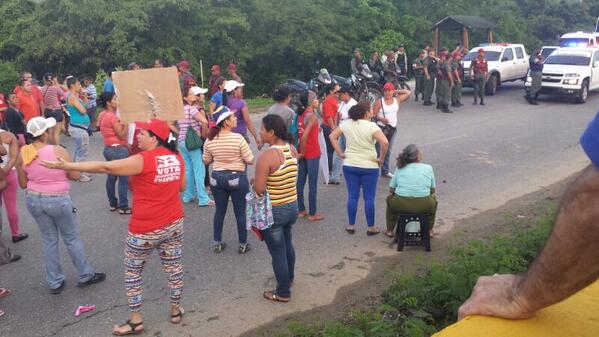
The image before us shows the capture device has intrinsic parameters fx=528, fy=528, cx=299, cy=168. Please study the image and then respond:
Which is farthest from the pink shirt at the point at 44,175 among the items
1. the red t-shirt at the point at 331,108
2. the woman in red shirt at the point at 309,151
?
the red t-shirt at the point at 331,108

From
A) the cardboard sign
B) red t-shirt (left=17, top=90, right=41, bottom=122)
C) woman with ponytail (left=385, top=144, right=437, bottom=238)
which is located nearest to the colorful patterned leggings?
the cardboard sign

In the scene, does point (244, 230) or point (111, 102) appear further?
point (111, 102)

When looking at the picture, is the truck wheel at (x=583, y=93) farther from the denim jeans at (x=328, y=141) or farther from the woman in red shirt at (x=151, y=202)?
the woman in red shirt at (x=151, y=202)

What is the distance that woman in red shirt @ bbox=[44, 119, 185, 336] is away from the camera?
4.49 metres

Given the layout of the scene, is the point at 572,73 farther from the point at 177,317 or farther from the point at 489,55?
the point at 177,317

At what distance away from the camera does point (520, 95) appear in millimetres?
20281

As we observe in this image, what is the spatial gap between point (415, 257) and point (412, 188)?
816 mm

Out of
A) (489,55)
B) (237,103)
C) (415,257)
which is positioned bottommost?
(415,257)

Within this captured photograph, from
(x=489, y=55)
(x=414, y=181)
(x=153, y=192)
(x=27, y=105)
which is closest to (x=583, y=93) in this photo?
(x=489, y=55)

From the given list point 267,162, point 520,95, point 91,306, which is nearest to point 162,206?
point 267,162

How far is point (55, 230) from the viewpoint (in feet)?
17.8

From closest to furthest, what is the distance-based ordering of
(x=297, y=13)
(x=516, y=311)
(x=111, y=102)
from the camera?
(x=516, y=311)
(x=111, y=102)
(x=297, y=13)

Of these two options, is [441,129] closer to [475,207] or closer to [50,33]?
[475,207]

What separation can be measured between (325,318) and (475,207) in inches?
153
